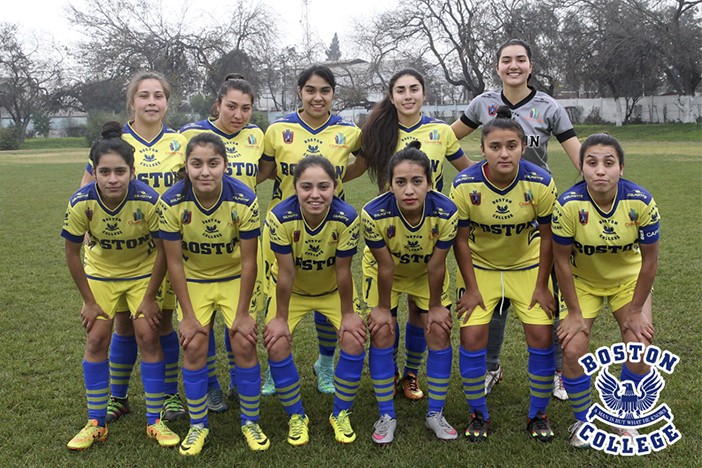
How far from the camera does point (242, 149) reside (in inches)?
145

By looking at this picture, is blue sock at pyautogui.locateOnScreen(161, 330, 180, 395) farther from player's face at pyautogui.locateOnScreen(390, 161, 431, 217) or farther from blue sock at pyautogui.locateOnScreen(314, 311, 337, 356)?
player's face at pyautogui.locateOnScreen(390, 161, 431, 217)

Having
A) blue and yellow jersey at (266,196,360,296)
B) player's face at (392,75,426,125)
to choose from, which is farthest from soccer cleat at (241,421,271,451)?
player's face at (392,75,426,125)

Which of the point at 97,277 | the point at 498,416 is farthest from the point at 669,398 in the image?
the point at 97,277

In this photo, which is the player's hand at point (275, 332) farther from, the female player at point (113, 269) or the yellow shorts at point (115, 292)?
the yellow shorts at point (115, 292)

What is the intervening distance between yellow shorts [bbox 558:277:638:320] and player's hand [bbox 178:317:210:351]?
2.05m

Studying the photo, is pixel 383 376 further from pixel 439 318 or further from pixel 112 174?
pixel 112 174

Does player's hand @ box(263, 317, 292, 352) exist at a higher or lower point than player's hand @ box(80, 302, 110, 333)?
lower

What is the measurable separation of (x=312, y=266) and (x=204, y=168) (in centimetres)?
83

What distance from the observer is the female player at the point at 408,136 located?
355 centimetres

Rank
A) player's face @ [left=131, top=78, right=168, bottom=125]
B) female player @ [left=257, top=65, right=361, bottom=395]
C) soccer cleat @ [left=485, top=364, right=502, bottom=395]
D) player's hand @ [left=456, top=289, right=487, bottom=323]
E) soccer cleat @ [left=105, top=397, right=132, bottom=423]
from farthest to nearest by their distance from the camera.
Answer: soccer cleat @ [left=485, top=364, right=502, bottom=395] → female player @ [left=257, top=65, right=361, bottom=395] → player's face @ [left=131, top=78, right=168, bottom=125] → soccer cleat @ [left=105, top=397, right=132, bottom=423] → player's hand @ [left=456, top=289, right=487, bottom=323]

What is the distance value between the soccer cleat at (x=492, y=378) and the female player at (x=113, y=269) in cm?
202

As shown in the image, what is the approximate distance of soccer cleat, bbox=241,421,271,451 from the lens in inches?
121

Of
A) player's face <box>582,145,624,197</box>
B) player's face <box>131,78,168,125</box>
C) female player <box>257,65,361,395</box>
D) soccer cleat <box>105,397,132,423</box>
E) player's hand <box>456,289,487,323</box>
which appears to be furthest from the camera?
female player <box>257,65,361,395</box>

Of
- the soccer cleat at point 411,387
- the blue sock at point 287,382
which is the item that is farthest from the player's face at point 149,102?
the soccer cleat at point 411,387
